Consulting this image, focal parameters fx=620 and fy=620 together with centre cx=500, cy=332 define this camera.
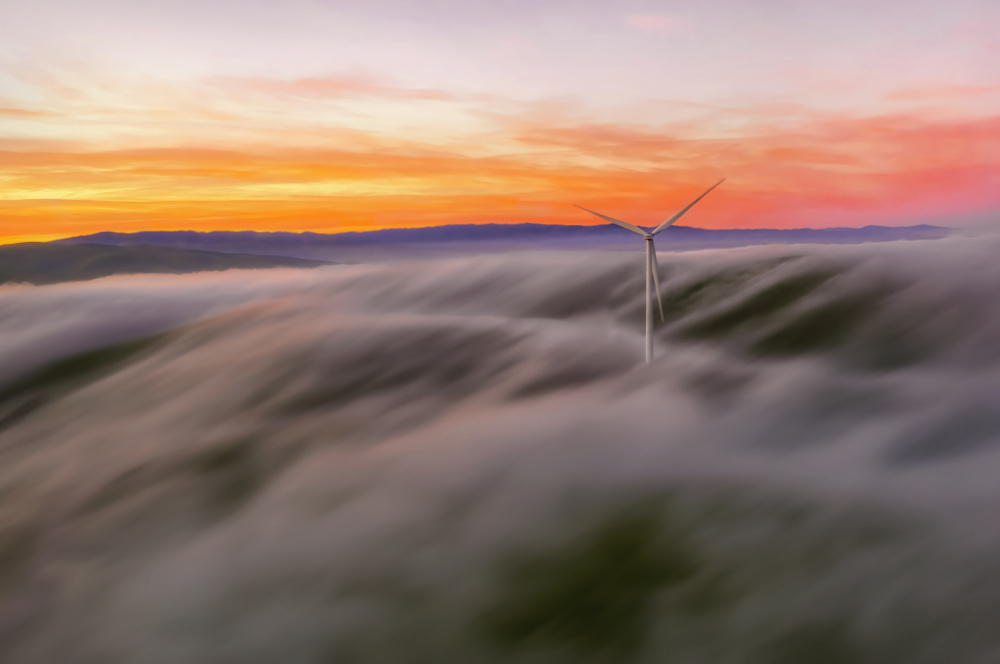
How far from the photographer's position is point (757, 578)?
2172 centimetres

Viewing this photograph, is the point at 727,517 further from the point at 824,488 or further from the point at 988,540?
the point at 988,540

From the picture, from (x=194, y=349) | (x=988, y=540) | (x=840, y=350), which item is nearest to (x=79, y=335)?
(x=194, y=349)

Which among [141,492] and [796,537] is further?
[141,492]

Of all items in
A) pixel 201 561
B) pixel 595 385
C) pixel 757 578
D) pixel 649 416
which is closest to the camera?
pixel 757 578

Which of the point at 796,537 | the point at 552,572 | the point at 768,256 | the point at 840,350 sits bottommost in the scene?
the point at 552,572

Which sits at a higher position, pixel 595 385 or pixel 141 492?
pixel 595 385

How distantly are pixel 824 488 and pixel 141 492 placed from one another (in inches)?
1660

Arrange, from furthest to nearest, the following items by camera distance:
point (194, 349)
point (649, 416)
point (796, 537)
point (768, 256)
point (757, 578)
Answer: point (194, 349) → point (768, 256) → point (649, 416) → point (796, 537) → point (757, 578)

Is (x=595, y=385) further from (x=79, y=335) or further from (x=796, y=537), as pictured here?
(x=79, y=335)

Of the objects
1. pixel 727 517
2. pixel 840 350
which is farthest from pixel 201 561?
pixel 840 350

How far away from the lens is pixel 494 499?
3209cm

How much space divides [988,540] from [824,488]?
6.54 metres

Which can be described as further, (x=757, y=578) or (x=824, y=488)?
(x=824, y=488)

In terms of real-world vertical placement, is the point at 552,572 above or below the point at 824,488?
below
